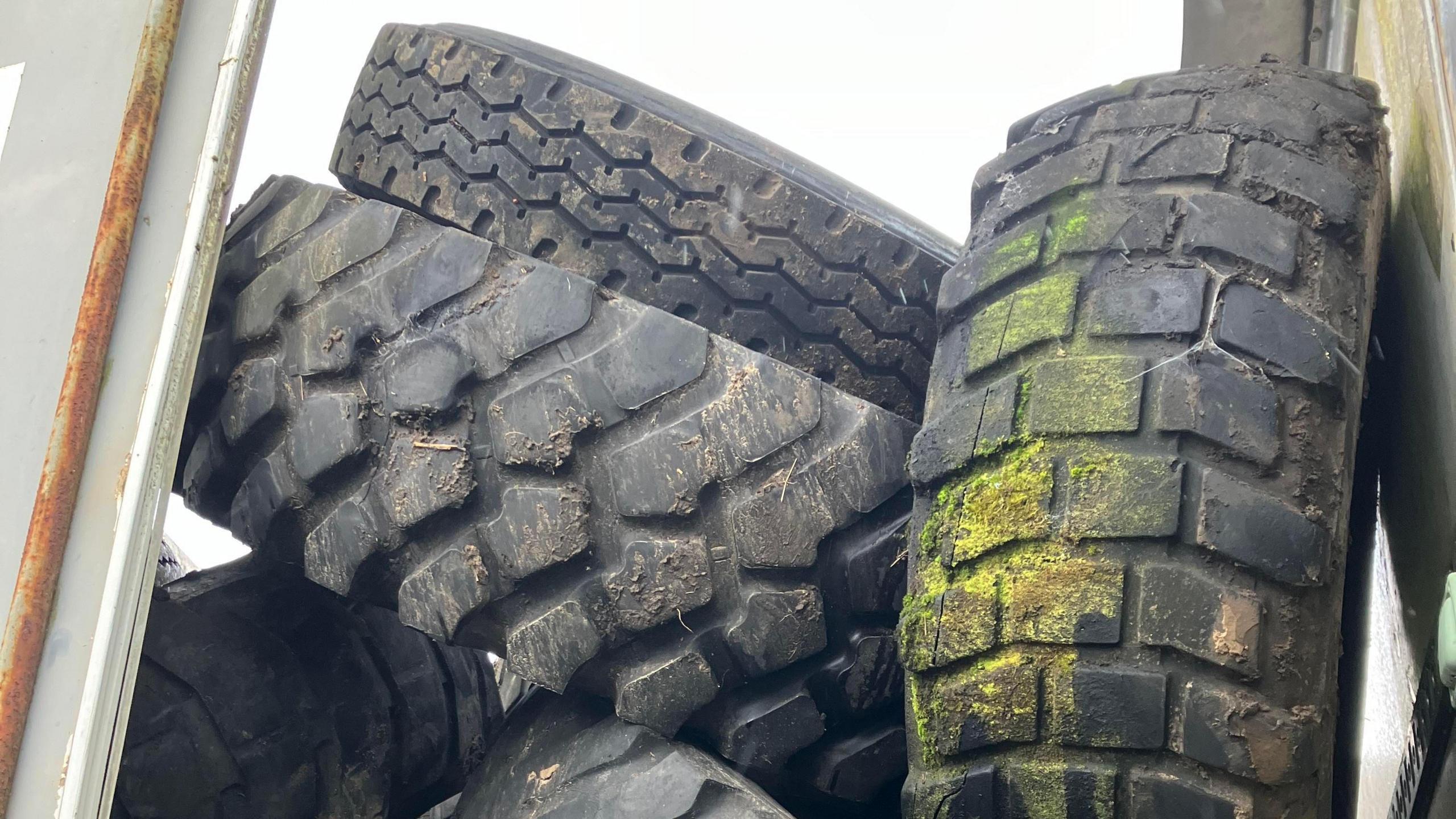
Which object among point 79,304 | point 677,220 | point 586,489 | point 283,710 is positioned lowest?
point 283,710

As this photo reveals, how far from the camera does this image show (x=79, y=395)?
0.84 meters

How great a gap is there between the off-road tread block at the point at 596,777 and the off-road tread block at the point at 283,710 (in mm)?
239

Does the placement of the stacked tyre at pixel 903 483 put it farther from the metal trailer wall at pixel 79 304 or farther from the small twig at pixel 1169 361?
the metal trailer wall at pixel 79 304

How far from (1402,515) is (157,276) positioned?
1.18m

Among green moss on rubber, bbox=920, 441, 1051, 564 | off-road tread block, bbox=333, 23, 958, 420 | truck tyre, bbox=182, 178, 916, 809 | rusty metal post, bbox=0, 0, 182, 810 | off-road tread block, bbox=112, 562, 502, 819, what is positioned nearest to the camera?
rusty metal post, bbox=0, 0, 182, 810

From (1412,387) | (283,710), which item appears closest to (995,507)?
(1412,387)

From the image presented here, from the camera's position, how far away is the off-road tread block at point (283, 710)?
1212mm

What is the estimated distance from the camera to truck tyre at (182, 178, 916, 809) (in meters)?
1.04

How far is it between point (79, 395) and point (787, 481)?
57 cm

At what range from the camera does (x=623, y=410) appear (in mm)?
1050

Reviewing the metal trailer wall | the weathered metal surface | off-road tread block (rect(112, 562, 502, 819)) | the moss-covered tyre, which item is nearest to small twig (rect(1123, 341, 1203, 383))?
the moss-covered tyre

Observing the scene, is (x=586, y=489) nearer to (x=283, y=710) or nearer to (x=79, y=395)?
(x=79, y=395)

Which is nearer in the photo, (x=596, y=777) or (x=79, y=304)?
(x=79, y=304)

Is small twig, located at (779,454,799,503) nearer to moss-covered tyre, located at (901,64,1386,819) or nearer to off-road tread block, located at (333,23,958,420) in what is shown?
moss-covered tyre, located at (901,64,1386,819)
